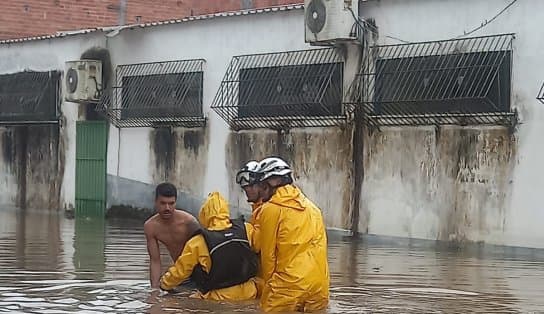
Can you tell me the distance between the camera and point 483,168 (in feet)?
53.6

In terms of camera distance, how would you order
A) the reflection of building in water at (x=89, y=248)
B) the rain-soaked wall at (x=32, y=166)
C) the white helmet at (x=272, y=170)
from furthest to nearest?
the rain-soaked wall at (x=32, y=166), the reflection of building in water at (x=89, y=248), the white helmet at (x=272, y=170)

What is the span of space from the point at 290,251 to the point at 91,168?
16010 millimetres

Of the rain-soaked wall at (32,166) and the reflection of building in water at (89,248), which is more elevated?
the rain-soaked wall at (32,166)

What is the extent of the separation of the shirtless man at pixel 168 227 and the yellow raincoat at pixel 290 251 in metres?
1.34

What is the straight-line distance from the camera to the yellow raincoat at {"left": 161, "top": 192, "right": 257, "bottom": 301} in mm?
9242

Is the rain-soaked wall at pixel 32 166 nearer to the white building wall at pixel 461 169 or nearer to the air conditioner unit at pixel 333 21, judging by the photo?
the air conditioner unit at pixel 333 21

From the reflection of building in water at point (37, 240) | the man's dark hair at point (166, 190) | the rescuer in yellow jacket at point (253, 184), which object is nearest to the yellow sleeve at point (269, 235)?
the rescuer in yellow jacket at point (253, 184)

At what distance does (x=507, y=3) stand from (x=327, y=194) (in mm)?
4594

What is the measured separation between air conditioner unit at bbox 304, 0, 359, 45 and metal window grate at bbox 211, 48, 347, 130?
25.7 inches

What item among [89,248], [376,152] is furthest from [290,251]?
[376,152]

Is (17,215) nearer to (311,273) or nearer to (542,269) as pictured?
(542,269)

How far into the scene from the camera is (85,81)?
23328 millimetres

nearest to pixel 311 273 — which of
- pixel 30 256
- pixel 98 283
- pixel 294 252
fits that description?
pixel 294 252

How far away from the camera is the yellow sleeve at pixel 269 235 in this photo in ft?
28.1
